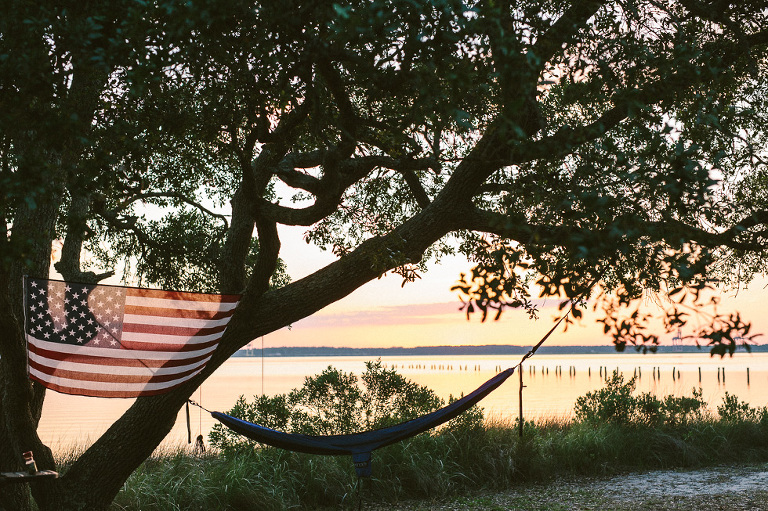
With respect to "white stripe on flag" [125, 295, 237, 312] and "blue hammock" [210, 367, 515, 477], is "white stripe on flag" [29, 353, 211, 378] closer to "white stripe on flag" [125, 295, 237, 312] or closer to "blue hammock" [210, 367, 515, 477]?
"white stripe on flag" [125, 295, 237, 312]

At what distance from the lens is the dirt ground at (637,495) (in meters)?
6.26

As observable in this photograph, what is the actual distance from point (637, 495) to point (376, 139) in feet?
15.1

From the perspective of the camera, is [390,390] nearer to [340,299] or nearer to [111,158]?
[340,299]

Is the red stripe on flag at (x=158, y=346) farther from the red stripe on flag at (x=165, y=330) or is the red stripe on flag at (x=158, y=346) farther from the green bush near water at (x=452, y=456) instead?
the green bush near water at (x=452, y=456)

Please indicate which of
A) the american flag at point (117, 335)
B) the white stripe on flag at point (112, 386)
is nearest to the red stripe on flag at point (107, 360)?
the american flag at point (117, 335)

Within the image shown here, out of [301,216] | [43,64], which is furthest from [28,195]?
[301,216]

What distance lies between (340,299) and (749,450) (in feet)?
20.8

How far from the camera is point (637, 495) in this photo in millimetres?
6676

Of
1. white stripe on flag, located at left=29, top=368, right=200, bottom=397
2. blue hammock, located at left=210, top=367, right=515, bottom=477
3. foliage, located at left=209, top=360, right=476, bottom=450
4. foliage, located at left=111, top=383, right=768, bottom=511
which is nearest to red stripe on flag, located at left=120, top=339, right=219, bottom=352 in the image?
white stripe on flag, located at left=29, top=368, right=200, bottom=397

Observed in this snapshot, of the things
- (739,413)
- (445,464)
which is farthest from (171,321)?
(739,413)

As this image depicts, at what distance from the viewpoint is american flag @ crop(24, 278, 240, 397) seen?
4348 mm

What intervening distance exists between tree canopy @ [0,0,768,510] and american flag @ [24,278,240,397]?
187 mm

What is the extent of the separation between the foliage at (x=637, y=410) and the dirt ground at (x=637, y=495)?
1204 millimetres

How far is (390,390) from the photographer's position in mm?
8055
